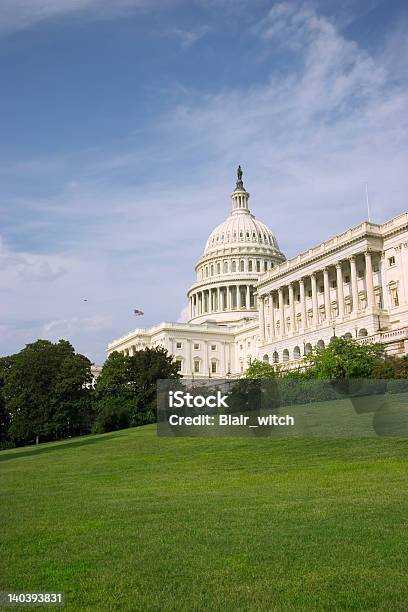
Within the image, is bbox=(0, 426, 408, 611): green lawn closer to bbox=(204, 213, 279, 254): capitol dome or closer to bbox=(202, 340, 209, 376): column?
bbox=(202, 340, 209, 376): column

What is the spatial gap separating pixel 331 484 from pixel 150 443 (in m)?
21.7

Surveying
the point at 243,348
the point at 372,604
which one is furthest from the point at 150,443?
the point at 243,348

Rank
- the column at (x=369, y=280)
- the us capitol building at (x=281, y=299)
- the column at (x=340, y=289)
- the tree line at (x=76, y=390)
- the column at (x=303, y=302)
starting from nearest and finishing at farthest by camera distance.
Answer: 1. the tree line at (x=76, y=390)
2. the us capitol building at (x=281, y=299)
3. the column at (x=369, y=280)
4. the column at (x=340, y=289)
5. the column at (x=303, y=302)

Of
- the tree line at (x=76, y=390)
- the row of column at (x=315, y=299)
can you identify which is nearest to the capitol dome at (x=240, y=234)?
the row of column at (x=315, y=299)

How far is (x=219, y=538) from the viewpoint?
12.7 metres

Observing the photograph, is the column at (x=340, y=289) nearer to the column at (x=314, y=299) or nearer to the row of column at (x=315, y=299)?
the row of column at (x=315, y=299)

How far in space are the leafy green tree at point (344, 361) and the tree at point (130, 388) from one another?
17.5m

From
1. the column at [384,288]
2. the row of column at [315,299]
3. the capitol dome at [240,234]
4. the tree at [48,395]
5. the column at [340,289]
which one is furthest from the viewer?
the capitol dome at [240,234]

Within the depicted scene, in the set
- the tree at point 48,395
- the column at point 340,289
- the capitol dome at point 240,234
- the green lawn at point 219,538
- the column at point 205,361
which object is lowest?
the green lawn at point 219,538

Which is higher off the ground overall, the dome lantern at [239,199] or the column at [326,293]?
the dome lantern at [239,199]

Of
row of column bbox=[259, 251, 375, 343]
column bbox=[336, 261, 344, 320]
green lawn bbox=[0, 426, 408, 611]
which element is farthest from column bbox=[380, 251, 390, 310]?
green lawn bbox=[0, 426, 408, 611]

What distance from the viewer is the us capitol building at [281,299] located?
284ft

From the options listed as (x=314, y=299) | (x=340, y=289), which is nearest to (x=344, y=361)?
(x=340, y=289)

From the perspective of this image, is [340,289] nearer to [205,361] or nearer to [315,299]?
[315,299]
